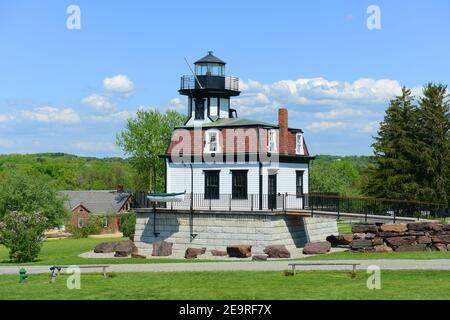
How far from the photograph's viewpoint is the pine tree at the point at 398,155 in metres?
57.2

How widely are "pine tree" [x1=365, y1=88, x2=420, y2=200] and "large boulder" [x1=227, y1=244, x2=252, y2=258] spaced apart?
941 inches

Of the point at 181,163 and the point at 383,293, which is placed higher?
the point at 181,163

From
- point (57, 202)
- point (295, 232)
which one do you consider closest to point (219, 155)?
point (295, 232)

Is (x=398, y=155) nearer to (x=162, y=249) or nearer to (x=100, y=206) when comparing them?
(x=162, y=249)

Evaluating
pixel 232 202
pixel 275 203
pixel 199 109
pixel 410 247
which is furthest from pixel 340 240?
pixel 199 109

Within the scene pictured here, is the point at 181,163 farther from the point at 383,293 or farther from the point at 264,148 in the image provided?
the point at 383,293

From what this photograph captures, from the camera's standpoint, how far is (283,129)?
42.2 metres

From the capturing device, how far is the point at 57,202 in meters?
70.0

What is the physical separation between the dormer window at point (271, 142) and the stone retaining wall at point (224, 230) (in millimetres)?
4299

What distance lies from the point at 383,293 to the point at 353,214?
17.7m

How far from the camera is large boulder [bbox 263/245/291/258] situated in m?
35.8

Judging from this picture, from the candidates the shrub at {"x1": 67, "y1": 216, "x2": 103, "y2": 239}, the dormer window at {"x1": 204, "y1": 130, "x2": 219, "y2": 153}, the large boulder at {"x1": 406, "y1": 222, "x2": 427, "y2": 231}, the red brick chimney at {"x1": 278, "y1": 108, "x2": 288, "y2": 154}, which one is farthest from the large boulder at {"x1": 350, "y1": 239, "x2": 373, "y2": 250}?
the shrub at {"x1": 67, "y1": 216, "x2": 103, "y2": 239}

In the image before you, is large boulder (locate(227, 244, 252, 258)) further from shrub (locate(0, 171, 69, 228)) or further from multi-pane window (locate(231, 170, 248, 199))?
shrub (locate(0, 171, 69, 228))

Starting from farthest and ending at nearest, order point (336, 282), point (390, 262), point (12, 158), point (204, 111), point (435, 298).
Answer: point (12, 158), point (204, 111), point (390, 262), point (336, 282), point (435, 298)
